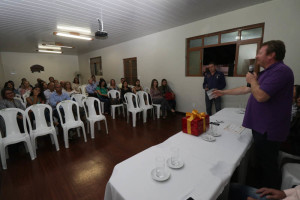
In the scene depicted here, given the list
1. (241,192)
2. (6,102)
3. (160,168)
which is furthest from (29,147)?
(241,192)

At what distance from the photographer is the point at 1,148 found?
6.82 ft

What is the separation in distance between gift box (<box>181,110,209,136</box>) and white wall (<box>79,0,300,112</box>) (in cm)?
251

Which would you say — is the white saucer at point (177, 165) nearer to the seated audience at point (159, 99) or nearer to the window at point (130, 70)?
the seated audience at point (159, 99)

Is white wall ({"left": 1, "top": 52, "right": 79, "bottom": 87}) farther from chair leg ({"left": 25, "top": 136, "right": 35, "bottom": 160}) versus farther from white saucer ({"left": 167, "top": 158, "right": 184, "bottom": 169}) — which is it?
white saucer ({"left": 167, "top": 158, "right": 184, "bottom": 169})

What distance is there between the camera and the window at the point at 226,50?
3.16 metres

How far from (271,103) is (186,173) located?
883mm

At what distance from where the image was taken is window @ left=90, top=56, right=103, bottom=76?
7.82m

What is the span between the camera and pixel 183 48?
4.23 m

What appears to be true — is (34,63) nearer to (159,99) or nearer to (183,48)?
(159,99)

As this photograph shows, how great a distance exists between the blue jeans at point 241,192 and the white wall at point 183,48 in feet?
9.54

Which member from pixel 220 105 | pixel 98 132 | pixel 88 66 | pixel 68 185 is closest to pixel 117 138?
pixel 98 132

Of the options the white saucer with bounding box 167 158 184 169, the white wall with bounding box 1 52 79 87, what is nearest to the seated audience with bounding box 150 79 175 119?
the white saucer with bounding box 167 158 184 169

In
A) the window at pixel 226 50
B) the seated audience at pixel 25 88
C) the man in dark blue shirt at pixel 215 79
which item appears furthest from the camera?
the seated audience at pixel 25 88

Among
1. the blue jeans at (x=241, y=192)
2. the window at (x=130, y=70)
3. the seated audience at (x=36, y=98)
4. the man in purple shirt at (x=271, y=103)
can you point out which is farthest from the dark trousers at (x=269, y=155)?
the window at (x=130, y=70)
